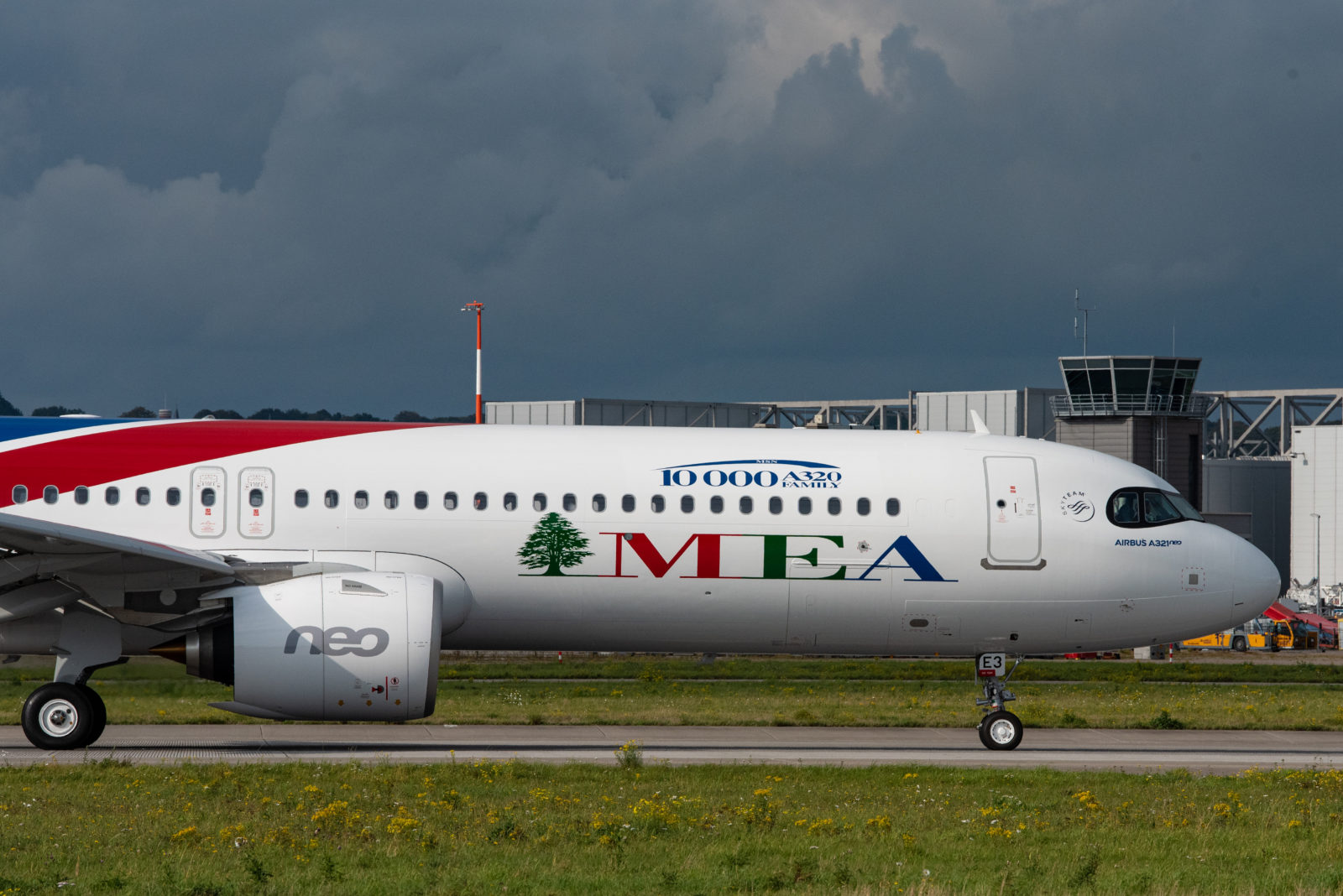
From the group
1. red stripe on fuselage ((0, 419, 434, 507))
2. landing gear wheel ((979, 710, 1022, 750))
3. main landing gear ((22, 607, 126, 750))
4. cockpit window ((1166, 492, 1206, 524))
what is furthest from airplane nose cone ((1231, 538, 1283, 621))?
main landing gear ((22, 607, 126, 750))

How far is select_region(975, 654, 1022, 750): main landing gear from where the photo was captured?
23.9 metres

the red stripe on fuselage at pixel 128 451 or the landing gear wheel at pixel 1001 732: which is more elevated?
the red stripe on fuselage at pixel 128 451

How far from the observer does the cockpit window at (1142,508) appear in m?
24.0

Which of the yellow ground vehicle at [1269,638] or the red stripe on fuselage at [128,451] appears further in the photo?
the yellow ground vehicle at [1269,638]

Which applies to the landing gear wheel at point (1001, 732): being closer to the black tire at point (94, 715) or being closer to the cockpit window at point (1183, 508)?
the cockpit window at point (1183, 508)

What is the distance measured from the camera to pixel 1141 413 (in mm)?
85688

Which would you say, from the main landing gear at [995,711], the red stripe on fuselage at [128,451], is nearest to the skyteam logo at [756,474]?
the main landing gear at [995,711]

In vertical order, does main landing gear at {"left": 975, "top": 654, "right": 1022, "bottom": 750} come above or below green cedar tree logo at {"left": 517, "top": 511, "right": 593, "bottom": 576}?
below

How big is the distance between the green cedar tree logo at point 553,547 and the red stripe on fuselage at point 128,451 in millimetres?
3432

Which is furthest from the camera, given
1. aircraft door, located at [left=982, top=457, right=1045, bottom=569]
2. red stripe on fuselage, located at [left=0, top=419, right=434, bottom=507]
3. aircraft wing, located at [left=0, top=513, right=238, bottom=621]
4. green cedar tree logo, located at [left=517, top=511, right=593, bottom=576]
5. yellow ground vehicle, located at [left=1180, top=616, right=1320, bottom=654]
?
yellow ground vehicle, located at [left=1180, top=616, right=1320, bottom=654]

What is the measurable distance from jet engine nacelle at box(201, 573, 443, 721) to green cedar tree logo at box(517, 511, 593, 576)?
204 centimetres

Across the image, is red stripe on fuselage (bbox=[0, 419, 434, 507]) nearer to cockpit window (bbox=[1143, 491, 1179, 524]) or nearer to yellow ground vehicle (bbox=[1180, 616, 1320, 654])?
cockpit window (bbox=[1143, 491, 1179, 524])

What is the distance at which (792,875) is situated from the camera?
13078mm

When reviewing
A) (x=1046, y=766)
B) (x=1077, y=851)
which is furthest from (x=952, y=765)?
(x=1077, y=851)
